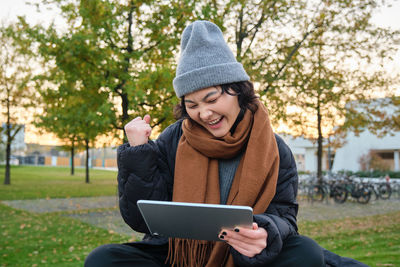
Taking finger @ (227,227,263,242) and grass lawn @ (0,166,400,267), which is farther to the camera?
grass lawn @ (0,166,400,267)

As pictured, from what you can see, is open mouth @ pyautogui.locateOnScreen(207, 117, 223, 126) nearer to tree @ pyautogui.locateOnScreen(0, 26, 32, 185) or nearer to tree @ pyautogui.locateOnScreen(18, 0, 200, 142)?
tree @ pyautogui.locateOnScreen(18, 0, 200, 142)

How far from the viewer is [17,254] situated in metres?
5.54

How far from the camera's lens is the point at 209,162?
7.16 ft

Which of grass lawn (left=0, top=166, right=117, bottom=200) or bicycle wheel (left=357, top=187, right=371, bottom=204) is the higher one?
bicycle wheel (left=357, top=187, right=371, bottom=204)

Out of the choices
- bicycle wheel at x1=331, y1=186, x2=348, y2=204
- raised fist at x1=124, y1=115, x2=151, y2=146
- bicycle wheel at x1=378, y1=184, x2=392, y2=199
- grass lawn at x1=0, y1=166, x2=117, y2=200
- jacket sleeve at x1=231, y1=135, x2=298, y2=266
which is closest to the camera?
jacket sleeve at x1=231, y1=135, x2=298, y2=266

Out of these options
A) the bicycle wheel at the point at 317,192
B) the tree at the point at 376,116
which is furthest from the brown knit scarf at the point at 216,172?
the bicycle wheel at the point at 317,192

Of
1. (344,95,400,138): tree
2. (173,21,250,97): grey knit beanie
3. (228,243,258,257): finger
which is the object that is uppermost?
(344,95,400,138): tree

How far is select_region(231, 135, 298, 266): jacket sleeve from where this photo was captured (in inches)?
66.5

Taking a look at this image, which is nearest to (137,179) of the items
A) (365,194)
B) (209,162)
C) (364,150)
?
(209,162)

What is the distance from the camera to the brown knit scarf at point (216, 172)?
1.93 m

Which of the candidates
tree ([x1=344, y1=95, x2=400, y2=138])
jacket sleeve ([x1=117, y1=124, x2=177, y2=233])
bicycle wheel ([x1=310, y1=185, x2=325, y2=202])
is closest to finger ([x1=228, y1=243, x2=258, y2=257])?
jacket sleeve ([x1=117, y1=124, x2=177, y2=233])

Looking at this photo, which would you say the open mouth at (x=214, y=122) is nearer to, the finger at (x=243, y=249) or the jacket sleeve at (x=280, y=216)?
the jacket sleeve at (x=280, y=216)

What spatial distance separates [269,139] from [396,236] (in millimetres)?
6487

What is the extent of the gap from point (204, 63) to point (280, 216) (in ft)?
3.09
